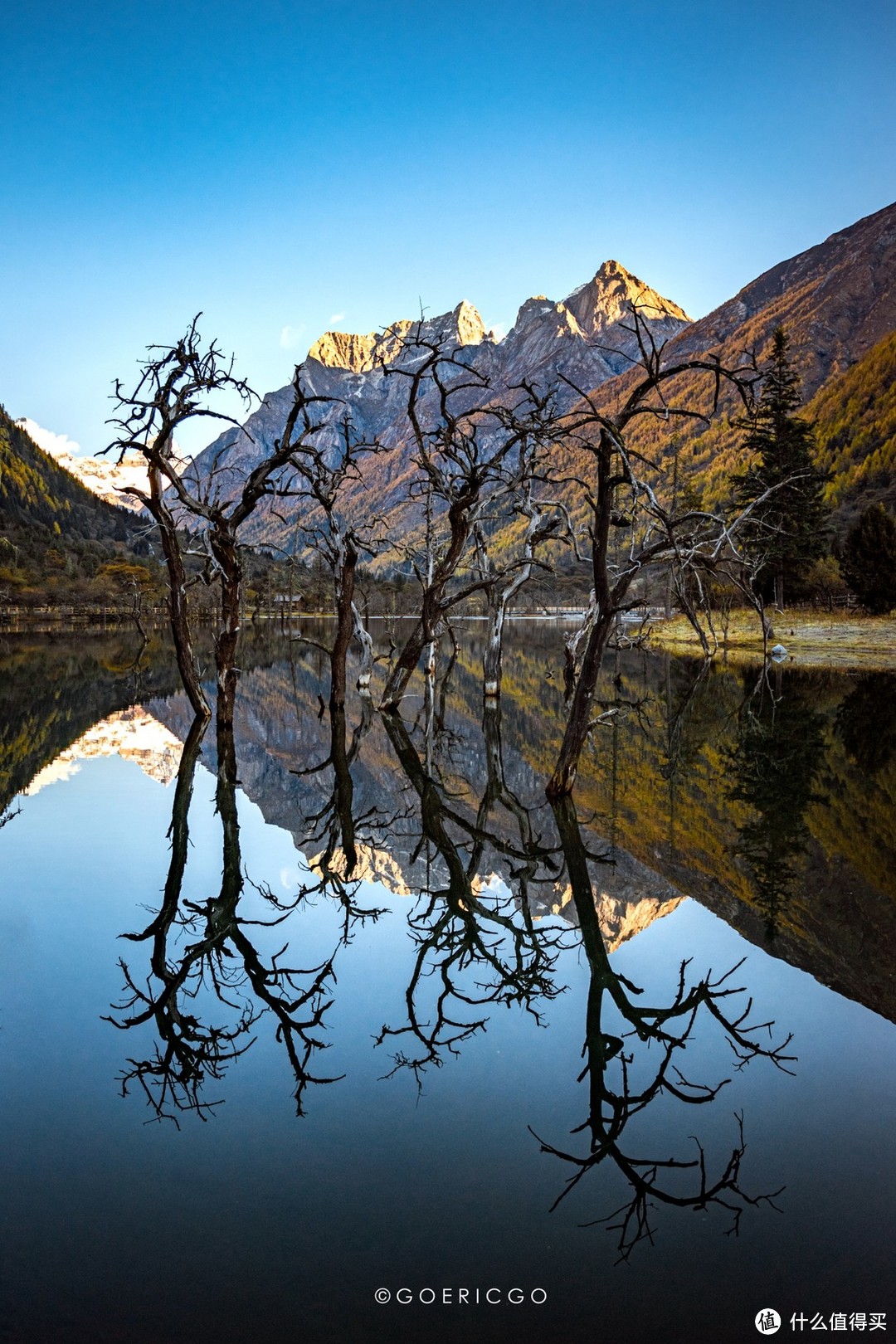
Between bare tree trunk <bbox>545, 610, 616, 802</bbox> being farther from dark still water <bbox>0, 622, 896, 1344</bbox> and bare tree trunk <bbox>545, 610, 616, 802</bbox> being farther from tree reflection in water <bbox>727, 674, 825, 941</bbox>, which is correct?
tree reflection in water <bbox>727, 674, 825, 941</bbox>

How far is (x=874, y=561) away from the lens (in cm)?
4928

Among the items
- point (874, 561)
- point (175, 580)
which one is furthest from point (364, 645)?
point (874, 561)

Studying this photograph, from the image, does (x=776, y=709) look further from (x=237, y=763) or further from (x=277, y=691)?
(x=277, y=691)

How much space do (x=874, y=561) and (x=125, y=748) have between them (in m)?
43.1

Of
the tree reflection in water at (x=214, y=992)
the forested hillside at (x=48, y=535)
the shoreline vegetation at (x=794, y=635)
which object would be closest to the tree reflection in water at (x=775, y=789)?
the tree reflection in water at (x=214, y=992)

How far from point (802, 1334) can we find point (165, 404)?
695 inches

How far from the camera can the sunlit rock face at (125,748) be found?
15633 millimetres

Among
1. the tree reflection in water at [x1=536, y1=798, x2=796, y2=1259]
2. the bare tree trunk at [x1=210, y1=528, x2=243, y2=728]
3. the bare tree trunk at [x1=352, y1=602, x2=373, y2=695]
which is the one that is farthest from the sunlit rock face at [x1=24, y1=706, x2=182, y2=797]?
the tree reflection in water at [x1=536, y1=798, x2=796, y2=1259]

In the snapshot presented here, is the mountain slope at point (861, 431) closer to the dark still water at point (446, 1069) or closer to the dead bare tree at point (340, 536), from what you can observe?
the dead bare tree at point (340, 536)

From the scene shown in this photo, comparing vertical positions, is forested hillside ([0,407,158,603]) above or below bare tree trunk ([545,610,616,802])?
above

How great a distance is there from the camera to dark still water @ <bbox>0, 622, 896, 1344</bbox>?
349 cm

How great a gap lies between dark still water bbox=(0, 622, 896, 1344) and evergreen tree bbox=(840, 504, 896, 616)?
3992 centimetres

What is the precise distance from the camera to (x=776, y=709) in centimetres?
2347

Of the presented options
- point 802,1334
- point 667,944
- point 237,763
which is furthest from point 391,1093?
point 237,763
